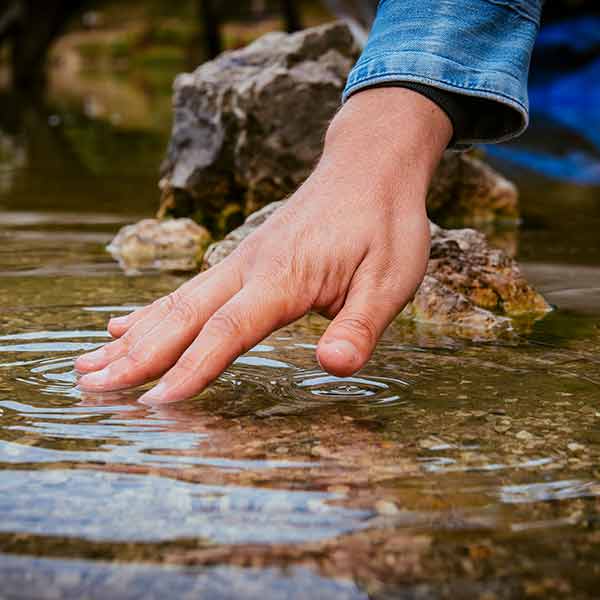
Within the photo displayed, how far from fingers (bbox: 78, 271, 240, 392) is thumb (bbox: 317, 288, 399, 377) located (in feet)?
0.73

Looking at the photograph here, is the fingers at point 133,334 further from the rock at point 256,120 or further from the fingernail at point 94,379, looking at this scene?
the rock at point 256,120

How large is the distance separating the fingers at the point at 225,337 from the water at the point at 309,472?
0.06 m

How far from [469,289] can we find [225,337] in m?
1.27

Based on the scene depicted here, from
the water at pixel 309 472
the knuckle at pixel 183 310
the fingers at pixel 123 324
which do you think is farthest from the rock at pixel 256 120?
the knuckle at pixel 183 310

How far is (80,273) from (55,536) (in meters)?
1.85

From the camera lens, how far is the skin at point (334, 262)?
5.03ft

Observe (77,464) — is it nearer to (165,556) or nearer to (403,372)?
(165,556)

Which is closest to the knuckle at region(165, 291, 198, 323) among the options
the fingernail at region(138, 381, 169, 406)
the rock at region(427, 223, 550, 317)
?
the fingernail at region(138, 381, 169, 406)

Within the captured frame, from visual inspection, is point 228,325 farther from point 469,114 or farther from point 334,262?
point 469,114

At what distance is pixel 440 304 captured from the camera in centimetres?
246

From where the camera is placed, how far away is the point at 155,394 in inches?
61.8

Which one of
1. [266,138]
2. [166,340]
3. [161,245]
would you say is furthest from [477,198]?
[166,340]

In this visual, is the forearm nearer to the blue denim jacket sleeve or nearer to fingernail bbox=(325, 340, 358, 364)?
the blue denim jacket sleeve

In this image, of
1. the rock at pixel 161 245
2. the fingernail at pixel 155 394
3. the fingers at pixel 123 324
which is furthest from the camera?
the rock at pixel 161 245
